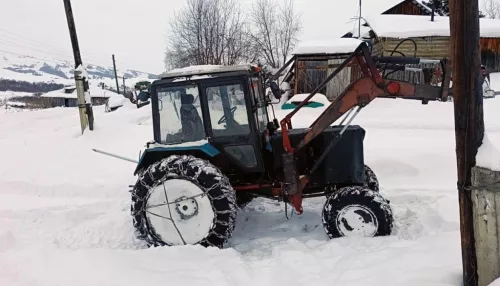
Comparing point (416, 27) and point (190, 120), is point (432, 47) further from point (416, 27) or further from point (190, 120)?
point (190, 120)

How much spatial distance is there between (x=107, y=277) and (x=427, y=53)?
1828cm

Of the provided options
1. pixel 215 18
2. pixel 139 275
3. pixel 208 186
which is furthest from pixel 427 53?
pixel 139 275

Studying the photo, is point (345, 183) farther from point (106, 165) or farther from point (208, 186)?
point (106, 165)

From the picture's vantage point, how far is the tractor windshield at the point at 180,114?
477cm

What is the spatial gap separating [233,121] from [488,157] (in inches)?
108

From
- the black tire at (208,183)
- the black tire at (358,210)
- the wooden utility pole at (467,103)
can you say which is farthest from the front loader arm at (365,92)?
the wooden utility pole at (467,103)

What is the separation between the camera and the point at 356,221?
4547 millimetres

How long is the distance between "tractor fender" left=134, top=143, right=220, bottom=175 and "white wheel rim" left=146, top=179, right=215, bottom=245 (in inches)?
17.8

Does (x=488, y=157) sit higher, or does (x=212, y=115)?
(x=212, y=115)

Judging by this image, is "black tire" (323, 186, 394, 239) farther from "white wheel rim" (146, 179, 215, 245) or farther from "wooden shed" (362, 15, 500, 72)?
"wooden shed" (362, 15, 500, 72)

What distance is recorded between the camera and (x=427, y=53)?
18.4 meters

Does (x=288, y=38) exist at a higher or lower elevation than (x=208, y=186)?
higher

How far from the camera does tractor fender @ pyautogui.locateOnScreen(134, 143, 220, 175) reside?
4770 mm

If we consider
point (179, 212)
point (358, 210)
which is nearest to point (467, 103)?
point (358, 210)
